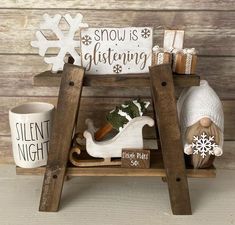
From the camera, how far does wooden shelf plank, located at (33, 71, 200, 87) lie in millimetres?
775

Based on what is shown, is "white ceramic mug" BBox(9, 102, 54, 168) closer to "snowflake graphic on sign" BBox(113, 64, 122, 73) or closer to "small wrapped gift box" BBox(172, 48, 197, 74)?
"snowflake graphic on sign" BBox(113, 64, 122, 73)

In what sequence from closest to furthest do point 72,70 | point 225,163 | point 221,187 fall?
point 72,70 → point 221,187 → point 225,163

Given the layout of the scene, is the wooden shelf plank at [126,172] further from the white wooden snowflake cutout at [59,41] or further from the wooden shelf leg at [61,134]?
the white wooden snowflake cutout at [59,41]

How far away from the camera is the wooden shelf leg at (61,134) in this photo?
77 centimetres

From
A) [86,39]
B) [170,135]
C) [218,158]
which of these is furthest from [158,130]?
[218,158]

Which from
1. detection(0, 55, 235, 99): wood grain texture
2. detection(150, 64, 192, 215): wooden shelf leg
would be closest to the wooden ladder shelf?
detection(150, 64, 192, 215): wooden shelf leg

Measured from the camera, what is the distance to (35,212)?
839 millimetres

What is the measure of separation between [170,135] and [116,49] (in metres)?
0.22

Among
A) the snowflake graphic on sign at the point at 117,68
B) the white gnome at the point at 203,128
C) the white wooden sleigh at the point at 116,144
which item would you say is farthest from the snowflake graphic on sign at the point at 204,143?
the snowflake graphic on sign at the point at 117,68

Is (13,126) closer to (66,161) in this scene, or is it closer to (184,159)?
(66,161)

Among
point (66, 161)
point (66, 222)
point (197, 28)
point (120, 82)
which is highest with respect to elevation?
point (197, 28)

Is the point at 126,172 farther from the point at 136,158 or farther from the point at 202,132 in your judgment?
the point at 202,132

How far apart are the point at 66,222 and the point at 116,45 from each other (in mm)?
406

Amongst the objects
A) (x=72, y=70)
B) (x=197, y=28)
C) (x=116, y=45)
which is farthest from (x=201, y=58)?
(x=72, y=70)
